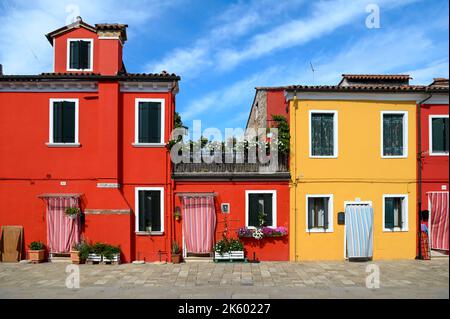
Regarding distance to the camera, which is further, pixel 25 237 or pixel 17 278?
pixel 25 237

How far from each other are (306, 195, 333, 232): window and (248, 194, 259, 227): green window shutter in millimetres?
1994

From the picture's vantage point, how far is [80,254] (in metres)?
14.7

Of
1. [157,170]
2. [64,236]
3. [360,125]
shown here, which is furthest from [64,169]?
[360,125]

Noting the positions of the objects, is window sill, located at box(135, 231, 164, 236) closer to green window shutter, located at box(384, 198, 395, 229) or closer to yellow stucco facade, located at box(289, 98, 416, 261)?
yellow stucco facade, located at box(289, 98, 416, 261)

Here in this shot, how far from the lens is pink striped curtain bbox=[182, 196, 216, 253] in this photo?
1518cm

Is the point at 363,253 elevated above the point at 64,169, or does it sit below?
below

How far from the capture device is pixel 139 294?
1048 centimetres

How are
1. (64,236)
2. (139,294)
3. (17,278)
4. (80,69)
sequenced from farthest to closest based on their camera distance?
1. (80,69)
2. (64,236)
3. (17,278)
4. (139,294)

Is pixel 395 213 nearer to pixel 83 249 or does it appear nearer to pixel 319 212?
pixel 319 212

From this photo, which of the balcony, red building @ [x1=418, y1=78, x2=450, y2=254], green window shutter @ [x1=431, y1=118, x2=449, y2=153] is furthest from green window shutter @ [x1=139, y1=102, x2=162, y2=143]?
green window shutter @ [x1=431, y1=118, x2=449, y2=153]

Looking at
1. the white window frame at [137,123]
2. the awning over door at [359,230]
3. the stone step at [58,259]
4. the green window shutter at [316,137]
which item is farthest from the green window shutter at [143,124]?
the awning over door at [359,230]

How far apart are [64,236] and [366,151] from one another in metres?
12.0

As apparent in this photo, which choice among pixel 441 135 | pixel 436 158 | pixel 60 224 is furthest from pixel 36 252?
pixel 441 135

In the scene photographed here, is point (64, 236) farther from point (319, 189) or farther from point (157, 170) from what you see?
point (319, 189)
